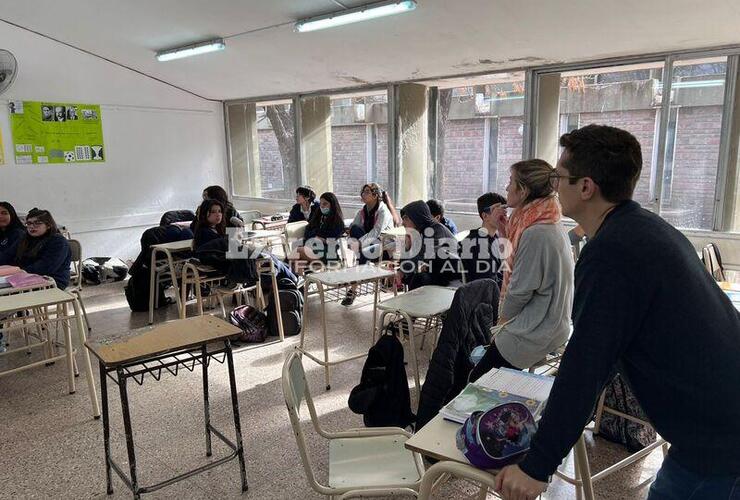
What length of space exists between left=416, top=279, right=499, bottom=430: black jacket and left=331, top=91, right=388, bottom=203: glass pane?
167 inches

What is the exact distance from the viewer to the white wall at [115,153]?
231 inches

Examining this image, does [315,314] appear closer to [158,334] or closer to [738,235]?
[158,334]

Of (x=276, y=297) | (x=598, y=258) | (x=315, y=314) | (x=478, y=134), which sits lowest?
(x=315, y=314)

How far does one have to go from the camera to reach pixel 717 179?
13.8 ft

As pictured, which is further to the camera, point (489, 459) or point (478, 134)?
point (478, 134)

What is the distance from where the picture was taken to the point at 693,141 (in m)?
4.27

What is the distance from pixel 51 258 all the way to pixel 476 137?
4304 mm

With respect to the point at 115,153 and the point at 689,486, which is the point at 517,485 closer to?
the point at 689,486

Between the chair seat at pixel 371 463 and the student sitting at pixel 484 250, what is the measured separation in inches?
56.2

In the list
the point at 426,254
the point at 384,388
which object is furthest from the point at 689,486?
the point at 426,254

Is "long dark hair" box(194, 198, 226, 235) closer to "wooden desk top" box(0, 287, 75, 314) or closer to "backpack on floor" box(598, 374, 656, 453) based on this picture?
"wooden desk top" box(0, 287, 75, 314)

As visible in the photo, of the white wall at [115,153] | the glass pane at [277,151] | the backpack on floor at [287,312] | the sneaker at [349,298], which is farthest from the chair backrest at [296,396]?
the glass pane at [277,151]

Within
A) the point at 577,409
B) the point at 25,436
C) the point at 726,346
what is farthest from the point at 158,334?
the point at 726,346

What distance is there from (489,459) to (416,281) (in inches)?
99.7
